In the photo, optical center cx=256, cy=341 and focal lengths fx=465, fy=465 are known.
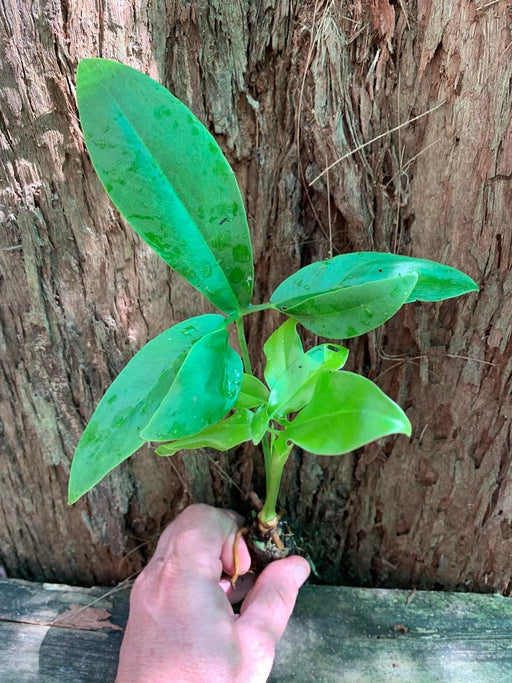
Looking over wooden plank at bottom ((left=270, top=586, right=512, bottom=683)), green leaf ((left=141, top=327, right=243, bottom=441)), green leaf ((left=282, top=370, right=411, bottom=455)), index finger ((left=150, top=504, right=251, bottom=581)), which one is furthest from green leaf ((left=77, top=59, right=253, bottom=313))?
wooden plank at bottom ((left=270, top=586, right=512, bottom=683))

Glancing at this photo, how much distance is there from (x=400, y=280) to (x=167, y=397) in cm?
30

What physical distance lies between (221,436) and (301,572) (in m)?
0.42

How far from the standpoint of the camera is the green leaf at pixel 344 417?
0.47 metres

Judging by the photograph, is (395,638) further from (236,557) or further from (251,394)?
(251,394)

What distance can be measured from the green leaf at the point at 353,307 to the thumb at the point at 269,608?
484 millimetres

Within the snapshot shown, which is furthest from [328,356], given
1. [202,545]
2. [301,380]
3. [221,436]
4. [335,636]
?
[335,636]

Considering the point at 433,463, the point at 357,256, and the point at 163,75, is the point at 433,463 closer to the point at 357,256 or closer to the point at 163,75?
the point at 357,256

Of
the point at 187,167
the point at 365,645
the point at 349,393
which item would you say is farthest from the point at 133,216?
the point at 365,645

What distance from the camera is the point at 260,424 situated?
0.58m

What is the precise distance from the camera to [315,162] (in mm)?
793

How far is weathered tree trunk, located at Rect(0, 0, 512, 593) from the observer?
2.36ft

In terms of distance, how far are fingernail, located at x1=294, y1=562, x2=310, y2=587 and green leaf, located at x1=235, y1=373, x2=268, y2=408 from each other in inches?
15.6

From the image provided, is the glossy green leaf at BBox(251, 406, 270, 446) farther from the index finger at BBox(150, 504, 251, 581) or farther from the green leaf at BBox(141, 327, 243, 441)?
the index finger at BBox(150, 504, 251, 581)

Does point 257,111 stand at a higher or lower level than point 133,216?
higher
